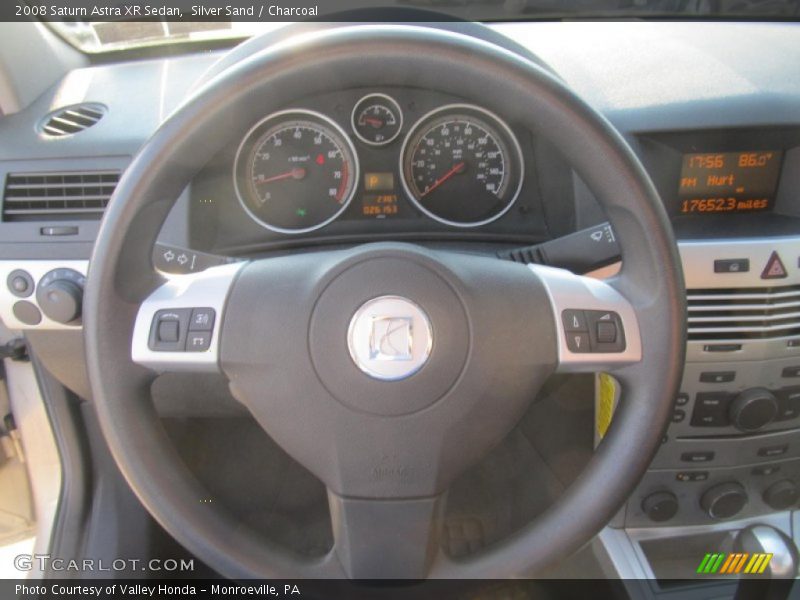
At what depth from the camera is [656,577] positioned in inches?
66.6

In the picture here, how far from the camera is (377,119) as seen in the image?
1.53m

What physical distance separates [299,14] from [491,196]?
0.59 meters

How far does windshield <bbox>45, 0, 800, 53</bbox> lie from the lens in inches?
65.9

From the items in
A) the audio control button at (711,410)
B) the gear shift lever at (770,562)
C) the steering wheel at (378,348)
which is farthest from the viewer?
the audio control button at (711,410)

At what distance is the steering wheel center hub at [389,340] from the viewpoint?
3.36ft

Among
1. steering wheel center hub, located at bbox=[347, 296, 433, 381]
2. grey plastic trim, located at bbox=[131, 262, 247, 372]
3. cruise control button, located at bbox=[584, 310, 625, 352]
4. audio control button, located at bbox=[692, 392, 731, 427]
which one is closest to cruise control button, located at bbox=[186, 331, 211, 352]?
grey plastic trim, located at bbox=[131, 262, 247, 372]

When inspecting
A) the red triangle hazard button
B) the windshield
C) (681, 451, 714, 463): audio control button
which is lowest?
(681, 451, 714, 463): audio control button

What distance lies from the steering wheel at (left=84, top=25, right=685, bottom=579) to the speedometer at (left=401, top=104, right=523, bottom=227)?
1.50 ft

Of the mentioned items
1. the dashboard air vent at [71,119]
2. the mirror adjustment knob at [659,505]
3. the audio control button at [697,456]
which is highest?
the dashboard air vent at [71,119]

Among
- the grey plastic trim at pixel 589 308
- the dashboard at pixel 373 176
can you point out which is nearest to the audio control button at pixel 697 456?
the dashboard at pixel 373 176

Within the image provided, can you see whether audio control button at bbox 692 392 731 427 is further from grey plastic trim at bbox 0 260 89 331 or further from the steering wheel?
grey plastic trim at bbox 0 260 89 331

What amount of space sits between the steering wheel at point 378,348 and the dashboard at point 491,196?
43cm

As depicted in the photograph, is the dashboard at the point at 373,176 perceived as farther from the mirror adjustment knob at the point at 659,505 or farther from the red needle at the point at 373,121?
the mirror adjustment knob at the point at 659,505

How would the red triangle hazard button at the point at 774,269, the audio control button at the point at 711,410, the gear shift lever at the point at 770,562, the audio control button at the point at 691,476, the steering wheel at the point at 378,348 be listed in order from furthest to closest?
the audio control button at the point at 691,476 < the audio control button at the point at 711,410 < the red triangle hazard button at the point at 774,269 < the gear shift lever at the point at 770,562 < the steering wheel at the point at 378,348
